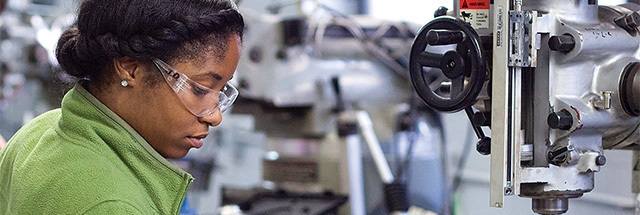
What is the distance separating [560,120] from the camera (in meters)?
0.99

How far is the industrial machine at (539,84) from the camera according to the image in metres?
0.97

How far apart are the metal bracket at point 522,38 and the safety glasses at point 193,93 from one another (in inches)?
16.9

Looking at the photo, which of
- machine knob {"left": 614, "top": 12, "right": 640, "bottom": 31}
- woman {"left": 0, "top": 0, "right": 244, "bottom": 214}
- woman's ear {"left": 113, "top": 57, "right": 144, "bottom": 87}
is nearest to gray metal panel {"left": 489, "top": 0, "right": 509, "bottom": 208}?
machine knob {"left": 614, "top": 12, "right": 640, "bottom": 31}

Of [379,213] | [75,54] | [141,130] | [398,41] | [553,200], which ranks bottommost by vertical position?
[379,213]

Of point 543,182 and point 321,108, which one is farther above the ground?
point 321,108

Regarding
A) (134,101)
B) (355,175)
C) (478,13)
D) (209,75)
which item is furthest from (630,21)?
(355,175)

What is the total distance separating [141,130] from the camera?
94 centimetres

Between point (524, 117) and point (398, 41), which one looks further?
point (398, 41)

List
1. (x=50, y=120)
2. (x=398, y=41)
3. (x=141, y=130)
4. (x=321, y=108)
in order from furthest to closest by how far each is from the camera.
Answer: (x=398, y=41)
(x=321, y=108)
(x=50, y=120)
(x=141, y=130)

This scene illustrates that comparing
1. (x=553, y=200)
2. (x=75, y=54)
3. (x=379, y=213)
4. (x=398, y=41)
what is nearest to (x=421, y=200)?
(x=379, y=213)

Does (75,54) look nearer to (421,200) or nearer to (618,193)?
(421,200)

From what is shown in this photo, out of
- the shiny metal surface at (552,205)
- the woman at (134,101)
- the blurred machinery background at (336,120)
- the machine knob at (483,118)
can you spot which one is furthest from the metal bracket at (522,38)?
the blurred machinery background at (336,120)

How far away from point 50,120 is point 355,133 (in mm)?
1144

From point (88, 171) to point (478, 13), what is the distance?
595 mm
